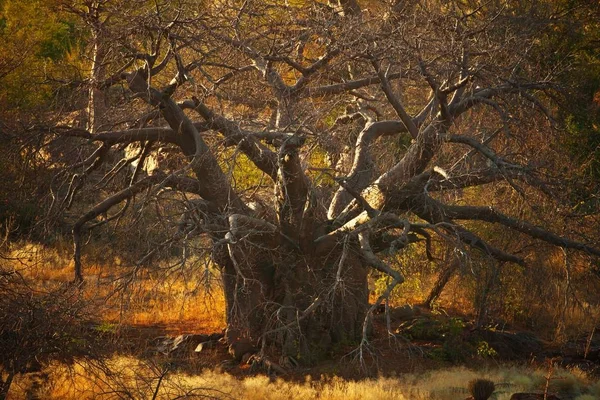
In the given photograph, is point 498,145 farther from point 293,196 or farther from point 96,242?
point 96,242

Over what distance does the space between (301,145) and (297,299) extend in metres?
3.56

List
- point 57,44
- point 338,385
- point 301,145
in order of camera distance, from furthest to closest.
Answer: point 57,44 → point 301,145 → point 338,385

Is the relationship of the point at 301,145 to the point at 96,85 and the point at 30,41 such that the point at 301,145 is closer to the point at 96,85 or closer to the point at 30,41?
the point at 96,85

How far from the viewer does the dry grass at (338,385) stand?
1213 cm

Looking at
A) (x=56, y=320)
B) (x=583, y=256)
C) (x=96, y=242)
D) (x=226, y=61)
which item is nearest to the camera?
(x=56, y=320)

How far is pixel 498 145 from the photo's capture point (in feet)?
62.8

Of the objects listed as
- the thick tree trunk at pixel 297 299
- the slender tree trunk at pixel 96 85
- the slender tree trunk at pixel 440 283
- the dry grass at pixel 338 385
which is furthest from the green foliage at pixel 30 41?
the dry grass at pixel 338 385

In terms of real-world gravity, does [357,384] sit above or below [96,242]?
below

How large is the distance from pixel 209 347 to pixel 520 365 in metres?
6.20

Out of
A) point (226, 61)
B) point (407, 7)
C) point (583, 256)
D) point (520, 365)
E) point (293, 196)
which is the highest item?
point (407, 7)

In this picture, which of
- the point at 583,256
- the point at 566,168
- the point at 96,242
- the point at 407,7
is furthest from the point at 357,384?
the point at 96,242

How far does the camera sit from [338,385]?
13.8m

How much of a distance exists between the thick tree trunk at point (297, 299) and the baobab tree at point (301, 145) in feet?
0.13

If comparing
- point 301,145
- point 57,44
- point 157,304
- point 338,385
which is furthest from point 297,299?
point 57,44
